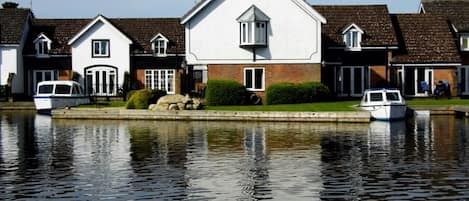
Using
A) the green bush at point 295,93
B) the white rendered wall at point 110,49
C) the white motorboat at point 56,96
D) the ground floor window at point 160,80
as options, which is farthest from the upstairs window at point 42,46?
the green bush at point 295,93

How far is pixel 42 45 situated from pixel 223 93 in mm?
20898

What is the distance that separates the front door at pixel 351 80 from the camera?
220ft

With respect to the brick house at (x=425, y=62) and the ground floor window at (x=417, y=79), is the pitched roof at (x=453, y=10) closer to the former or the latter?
the brick house at (x=425, y=62)

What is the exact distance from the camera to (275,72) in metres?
63.4

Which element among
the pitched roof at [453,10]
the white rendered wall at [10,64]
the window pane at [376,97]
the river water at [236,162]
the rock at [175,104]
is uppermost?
the pitched roof at [453,10]

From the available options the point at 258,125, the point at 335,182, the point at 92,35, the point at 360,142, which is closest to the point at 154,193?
the point at 335,182

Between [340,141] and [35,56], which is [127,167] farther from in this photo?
[35,56]

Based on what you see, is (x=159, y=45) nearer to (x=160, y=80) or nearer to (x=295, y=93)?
(x=160, y=80)

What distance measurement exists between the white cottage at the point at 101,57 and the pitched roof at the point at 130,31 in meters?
0.87

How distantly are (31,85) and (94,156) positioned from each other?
1684 inches

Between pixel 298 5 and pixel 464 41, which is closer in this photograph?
pixel 298 5

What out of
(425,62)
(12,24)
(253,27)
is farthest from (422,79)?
(12,24)

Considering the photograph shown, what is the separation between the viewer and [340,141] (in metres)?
36.8

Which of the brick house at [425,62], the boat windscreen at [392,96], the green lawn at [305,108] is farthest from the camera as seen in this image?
the brick house at [425,62]
